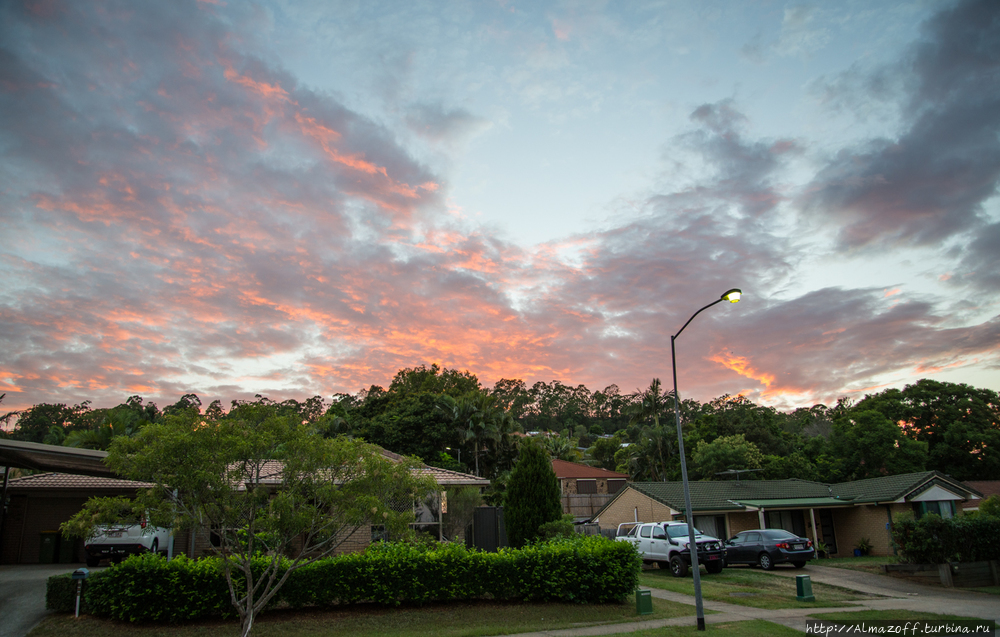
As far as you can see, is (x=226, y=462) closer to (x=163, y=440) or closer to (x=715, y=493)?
(x=163, y=440)

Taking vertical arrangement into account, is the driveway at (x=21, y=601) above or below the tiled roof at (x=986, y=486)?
below

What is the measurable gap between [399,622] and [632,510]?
22051 millimetres

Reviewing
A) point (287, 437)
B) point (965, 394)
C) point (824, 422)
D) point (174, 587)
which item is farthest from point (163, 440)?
point (824, 422)

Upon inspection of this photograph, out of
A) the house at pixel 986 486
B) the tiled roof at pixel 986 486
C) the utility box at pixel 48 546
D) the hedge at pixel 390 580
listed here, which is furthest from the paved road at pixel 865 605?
the tiled roof at pixel 986 486

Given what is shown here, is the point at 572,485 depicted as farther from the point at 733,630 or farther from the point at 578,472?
the point at 733,630

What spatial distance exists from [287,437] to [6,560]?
20813 millimetres

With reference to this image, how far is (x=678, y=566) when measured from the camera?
23.1 metres

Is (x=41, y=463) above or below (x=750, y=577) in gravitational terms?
above

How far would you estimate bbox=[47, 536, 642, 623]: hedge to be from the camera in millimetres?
12570

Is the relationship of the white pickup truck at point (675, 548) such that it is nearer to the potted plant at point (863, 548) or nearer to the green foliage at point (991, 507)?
the green foliage at point (991, 507)

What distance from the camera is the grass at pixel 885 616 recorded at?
14000mm

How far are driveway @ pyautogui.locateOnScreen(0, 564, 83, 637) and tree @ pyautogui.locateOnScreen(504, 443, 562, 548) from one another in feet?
40.4

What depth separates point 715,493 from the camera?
3161 centimetres

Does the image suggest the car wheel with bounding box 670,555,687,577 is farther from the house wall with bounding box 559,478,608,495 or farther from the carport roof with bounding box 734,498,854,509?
the house wall with bounding box 559,478,608,495
